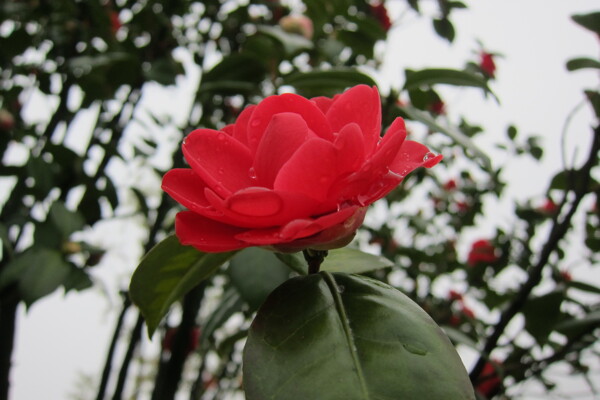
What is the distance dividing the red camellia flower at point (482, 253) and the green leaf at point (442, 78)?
3.40ft

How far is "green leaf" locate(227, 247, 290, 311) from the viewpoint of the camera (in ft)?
1.61

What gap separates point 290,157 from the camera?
32cm

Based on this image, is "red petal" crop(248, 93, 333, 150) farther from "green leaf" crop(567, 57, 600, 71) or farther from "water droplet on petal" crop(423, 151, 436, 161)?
"green leaf" crop(567, 57, 600, 71)

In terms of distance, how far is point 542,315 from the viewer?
2.73 feet

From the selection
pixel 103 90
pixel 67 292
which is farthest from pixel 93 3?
pixel 67 292

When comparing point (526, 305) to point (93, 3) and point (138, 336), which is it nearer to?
point (138, 336)

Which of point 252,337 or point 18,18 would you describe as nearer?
point 252,337

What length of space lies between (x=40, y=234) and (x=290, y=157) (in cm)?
71

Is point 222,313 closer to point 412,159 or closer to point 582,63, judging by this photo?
point 412,159

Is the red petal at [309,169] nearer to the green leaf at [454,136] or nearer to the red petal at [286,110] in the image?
the red petal at [286,110]

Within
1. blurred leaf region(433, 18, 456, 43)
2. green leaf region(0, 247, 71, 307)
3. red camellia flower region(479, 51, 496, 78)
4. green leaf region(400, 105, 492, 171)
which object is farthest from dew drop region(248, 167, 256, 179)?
red camellia flower region(479, 51, 496, 78)

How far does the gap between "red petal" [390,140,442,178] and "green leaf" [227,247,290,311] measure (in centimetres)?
19

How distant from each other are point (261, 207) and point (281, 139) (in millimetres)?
58

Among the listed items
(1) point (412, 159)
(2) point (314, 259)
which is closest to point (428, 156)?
(1) point (412, 159)
